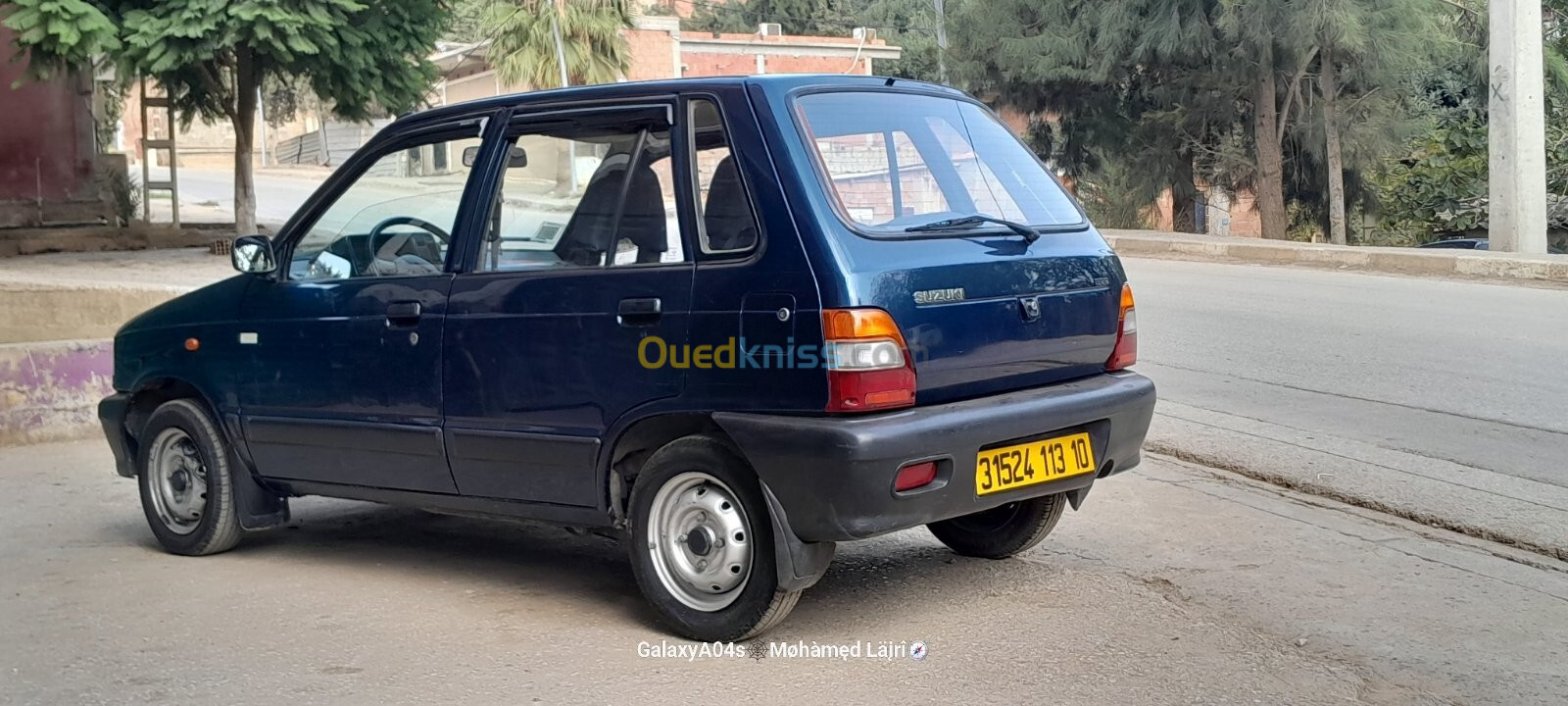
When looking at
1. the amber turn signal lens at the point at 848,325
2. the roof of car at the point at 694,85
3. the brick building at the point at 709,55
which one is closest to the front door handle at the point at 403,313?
the roof of car at the point at 694,85

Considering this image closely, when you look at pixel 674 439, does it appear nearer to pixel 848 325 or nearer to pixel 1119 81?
pixel 848 325

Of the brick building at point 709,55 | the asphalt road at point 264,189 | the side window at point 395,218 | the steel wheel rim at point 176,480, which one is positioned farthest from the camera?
the brick building at point 709,55

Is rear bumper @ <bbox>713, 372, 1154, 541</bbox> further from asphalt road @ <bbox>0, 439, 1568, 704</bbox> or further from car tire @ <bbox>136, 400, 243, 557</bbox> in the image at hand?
car tire @ <bbox>136, 400, 243, 557</bbox>

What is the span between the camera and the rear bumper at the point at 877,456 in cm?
405

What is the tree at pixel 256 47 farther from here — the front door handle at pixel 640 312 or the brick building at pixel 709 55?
the brick building at pixel 709 55

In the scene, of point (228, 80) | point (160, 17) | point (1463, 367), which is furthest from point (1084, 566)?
point (228, 80)

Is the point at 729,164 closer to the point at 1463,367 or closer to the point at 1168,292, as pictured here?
the point at 1463,367

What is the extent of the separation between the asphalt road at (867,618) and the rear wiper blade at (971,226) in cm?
120

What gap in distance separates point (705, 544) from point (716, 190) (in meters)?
1.05

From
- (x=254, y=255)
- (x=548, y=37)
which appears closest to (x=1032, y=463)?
(x=254, y=255)

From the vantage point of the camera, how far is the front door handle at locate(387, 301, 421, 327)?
5.06m

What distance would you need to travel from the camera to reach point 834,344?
408cm

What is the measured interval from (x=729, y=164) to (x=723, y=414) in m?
0.75

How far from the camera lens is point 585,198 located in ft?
15.8
